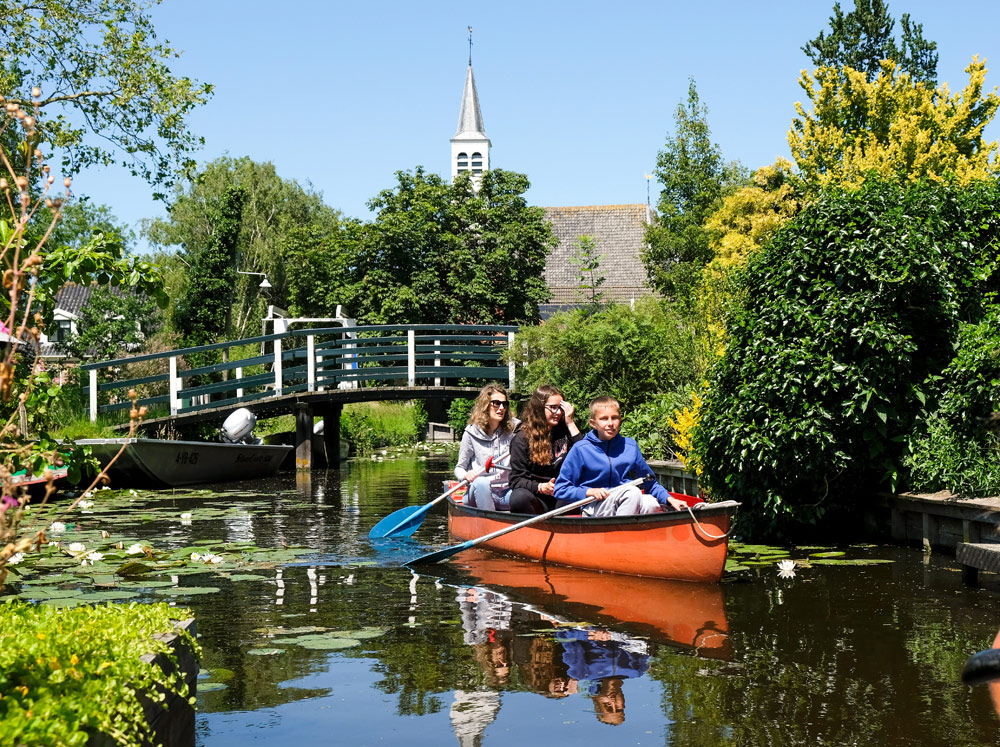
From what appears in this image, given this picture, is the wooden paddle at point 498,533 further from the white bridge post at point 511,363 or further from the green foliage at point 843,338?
the white bridge post at point 511,363

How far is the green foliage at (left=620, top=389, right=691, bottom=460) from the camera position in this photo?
16.2 m

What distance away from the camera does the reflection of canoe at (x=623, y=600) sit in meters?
6.88

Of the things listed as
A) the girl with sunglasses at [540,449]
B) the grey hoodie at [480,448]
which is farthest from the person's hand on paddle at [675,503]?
the grey hoodie at [480,448]

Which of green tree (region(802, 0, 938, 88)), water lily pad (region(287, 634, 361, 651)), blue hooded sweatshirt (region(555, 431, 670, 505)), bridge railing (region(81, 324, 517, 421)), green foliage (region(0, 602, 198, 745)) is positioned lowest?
water lily pad (region(287, 634, 361, 651))

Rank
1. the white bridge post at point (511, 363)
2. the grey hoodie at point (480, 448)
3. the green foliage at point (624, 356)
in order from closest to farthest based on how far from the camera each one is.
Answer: the grey hoodie at point (480, 448)
the green foliage at point (624, 356)
the white bridge post at point (511, 363)

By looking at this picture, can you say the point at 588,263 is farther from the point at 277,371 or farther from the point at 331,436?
the point at 331,436

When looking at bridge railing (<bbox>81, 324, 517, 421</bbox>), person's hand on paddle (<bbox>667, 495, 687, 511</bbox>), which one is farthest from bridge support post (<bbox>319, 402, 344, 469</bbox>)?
person's hand on paddle (<bbox>667, 495, 687, 511</bbox>)

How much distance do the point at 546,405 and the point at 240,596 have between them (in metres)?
3.28

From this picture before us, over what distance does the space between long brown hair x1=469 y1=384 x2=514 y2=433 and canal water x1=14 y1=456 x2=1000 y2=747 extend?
149 centimetres

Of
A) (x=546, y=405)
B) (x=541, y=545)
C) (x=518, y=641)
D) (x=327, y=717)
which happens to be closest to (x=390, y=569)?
(x=541, y=545)

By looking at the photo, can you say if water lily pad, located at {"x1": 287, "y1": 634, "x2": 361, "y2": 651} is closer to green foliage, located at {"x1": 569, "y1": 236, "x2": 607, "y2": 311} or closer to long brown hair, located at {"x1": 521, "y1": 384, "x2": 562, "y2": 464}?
long brown hair, located at {"x1": 521, "y1": 384, "x2": 562, "y2": 464}

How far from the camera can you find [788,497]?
1051 cm

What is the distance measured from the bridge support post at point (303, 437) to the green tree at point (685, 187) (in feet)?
47.1

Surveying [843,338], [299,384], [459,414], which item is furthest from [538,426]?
[459,414]
